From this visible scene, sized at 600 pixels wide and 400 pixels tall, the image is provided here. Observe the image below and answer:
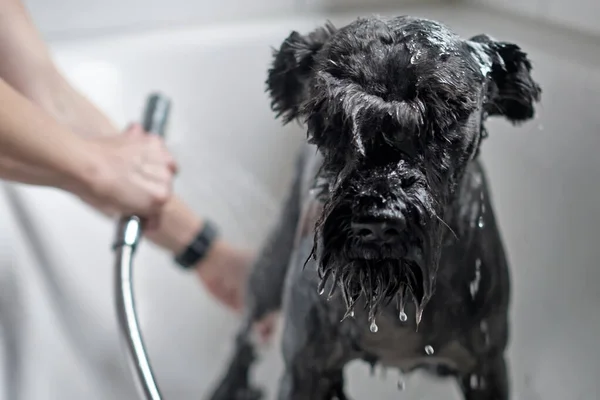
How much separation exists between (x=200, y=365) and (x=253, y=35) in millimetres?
492

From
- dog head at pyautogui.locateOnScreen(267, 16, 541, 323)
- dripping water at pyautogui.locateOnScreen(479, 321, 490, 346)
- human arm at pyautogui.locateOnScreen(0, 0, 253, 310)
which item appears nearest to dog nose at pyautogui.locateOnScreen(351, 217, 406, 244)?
dog head at pyautogui.locateOnScreen(267, 16, 541, 323)

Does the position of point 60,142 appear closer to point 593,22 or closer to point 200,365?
point 200,365

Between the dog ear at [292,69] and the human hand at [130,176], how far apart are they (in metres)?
0.34

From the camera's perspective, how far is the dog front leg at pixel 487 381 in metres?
0.58

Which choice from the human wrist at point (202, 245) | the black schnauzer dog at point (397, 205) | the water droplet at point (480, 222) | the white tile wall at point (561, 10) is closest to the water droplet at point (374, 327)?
the black schnauzer dog at point (397, 205)

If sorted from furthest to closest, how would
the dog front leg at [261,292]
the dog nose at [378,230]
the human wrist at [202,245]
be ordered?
1. the human wrist at [202,245]
2. the dog front leg at [261,292]
3. the dog nose at [378,230]

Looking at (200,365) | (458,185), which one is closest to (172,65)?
(200,365)

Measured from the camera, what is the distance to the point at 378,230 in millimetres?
350

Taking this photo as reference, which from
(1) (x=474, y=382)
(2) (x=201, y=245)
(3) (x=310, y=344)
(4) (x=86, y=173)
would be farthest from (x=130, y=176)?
(1) (x=474, y=382)

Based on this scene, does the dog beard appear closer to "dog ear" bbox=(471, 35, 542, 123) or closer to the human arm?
"dog ear" bbox=(471, 35, 542, 123)

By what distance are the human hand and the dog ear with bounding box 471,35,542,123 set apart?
480 millimetres

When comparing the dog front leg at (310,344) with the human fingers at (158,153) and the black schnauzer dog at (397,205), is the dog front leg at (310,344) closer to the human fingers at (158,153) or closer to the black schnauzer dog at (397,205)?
the black schnauzer dog at (397,205)

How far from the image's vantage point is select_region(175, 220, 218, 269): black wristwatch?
3.21 ft

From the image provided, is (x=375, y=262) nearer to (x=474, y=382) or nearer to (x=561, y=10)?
(x=474, y=382)
